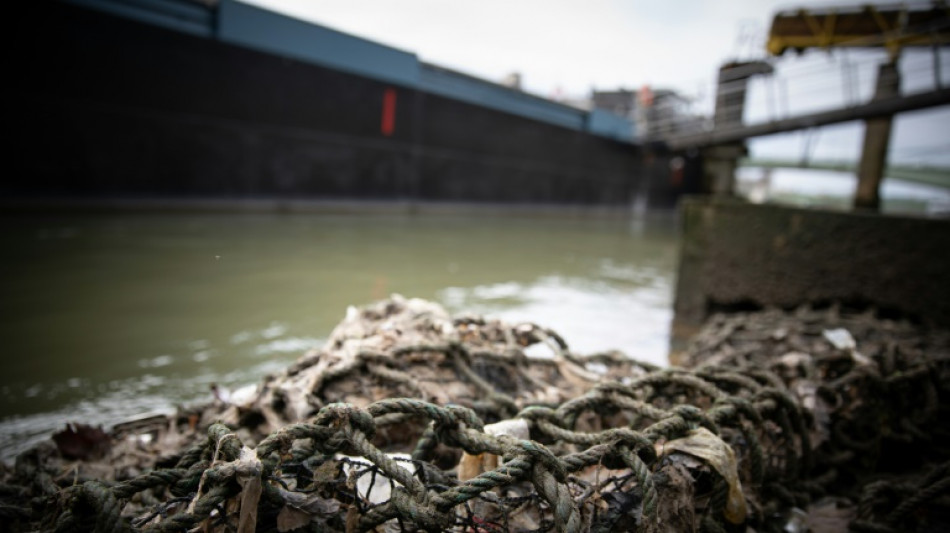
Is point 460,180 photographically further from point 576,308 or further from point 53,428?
point 53,428

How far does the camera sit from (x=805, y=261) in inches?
133

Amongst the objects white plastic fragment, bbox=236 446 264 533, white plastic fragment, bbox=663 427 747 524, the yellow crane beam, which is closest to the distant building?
the yellow crane beam

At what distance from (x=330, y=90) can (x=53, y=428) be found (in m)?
9.48

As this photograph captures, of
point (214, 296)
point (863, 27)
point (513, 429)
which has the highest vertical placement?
point (863, 27)

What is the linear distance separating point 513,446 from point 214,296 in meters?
3.37

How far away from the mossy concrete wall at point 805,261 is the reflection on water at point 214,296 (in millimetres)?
531

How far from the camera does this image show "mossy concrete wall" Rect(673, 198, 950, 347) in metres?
2.99

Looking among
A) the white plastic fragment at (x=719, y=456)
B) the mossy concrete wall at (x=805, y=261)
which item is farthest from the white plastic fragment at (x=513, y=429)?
the mossy concrete wall at (x=805, y=261)

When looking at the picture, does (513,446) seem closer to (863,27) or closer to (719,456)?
(719,456)

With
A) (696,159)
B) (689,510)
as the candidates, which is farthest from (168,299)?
(696,159)

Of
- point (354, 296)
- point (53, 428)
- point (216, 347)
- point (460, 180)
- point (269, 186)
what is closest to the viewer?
point (53, 428)

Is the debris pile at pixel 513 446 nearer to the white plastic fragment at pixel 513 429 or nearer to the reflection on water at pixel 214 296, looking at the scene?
the white plastic fragment at pixel 513 429

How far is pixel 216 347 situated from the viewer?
109 inches

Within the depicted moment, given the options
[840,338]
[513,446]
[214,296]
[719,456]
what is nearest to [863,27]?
[840,338]
